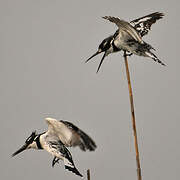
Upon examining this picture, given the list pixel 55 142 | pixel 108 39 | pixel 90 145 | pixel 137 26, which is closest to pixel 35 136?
pixel 55 142

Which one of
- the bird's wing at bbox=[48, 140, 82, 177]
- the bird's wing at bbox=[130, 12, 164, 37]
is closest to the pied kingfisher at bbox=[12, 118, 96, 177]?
the bird's wing at bbox=[48, 140, 82, 177]

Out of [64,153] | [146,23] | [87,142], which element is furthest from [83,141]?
[146,23]

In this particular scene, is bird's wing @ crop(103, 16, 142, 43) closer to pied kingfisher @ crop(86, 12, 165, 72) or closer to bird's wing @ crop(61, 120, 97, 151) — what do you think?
pied kingfisher @ crop(86, 12, 165, 72)

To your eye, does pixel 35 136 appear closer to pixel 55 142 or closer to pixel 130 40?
pixel 55 142

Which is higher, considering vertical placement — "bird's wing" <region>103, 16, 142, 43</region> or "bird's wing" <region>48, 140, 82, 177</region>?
"bird's wing" <region>103, 16, 142, 43</region>

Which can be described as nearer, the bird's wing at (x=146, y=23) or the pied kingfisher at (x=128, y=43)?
the pied kingfisher at (x=128, y=43)

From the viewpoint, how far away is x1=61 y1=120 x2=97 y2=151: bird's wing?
63.3 inches

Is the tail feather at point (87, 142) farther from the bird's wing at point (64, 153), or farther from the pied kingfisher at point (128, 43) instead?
the pied kingfisher at point (128, 43)

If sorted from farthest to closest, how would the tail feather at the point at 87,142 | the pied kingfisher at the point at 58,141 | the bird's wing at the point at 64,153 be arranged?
the bird's wing at the point at 64,153 < the pied kingfisher at the point at 58,141 < the tail feather at the point at 87,142

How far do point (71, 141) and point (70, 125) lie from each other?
0.08 metres

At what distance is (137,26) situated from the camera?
1.88 m

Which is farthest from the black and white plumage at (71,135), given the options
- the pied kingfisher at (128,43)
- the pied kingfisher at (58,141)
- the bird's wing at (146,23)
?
the bird's wing at (146,23)

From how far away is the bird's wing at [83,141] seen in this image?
5.27 feet

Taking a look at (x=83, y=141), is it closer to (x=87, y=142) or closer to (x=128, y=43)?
(x=87, y=142)
